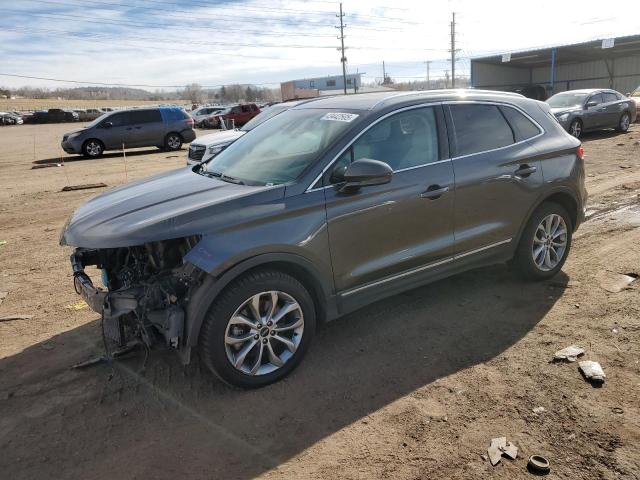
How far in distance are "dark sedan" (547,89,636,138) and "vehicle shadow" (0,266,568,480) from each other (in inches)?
565

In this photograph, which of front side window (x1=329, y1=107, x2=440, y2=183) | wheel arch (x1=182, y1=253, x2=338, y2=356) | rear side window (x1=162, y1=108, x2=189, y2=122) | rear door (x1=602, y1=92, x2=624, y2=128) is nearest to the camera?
wheel arch (x1=182, y1=253, x2=338, y2=356)

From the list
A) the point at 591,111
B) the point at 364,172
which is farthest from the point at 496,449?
the point at 591,111

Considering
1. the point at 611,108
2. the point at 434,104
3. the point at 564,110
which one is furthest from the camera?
the point at 611,108

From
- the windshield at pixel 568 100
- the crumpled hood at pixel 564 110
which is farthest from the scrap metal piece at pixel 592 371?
the windshield at pixel 568 100

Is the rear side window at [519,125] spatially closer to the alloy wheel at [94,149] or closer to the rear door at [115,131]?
the rear door at [115,131]

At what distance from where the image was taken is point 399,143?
4.01 m

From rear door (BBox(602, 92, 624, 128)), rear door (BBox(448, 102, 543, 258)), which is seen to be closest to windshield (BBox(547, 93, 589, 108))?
rear door (BBox(602, 92, 624, 128))

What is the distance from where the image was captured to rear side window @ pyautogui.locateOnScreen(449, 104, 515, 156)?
431cm

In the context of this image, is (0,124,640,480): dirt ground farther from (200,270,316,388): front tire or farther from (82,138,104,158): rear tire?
(82,138,104,158): rear tire

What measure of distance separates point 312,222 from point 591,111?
17.0 metres

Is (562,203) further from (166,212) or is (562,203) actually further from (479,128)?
(166,212)

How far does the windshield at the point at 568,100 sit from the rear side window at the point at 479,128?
14.7 m

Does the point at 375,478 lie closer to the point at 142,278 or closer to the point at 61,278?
the point at 142,278

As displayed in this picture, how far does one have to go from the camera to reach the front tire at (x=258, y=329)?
321 centimetres
